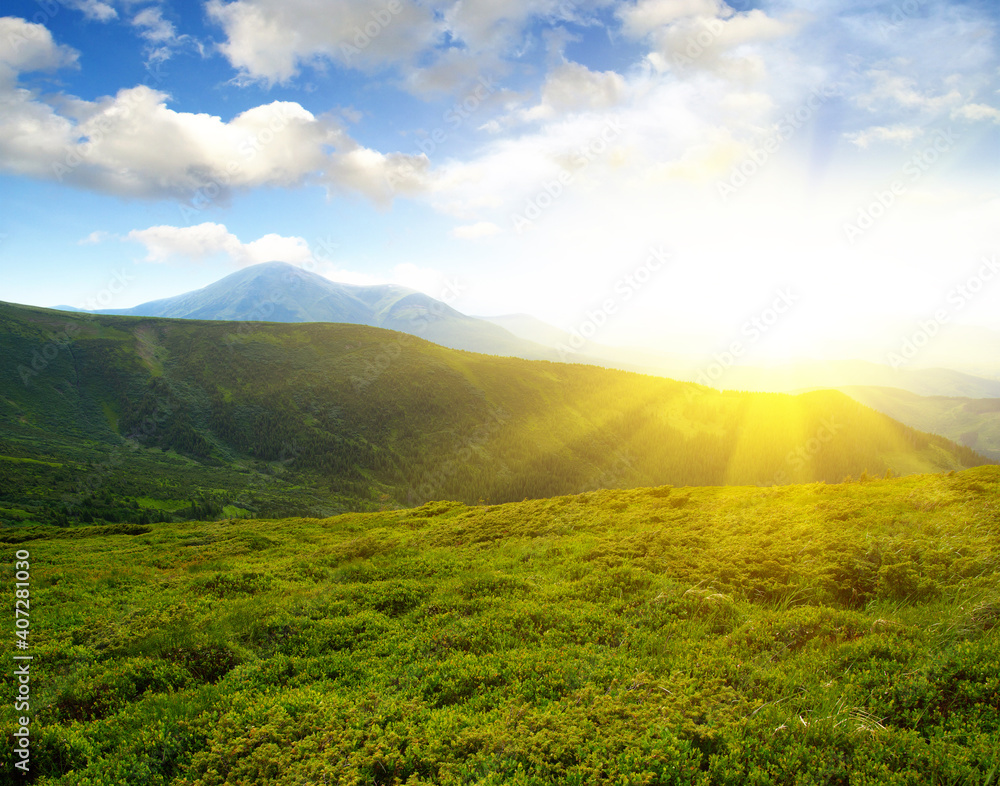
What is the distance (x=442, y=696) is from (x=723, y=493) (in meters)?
20.2

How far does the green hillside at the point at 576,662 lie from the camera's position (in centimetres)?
675

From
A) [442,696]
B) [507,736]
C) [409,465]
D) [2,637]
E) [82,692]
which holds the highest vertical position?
[507,736]

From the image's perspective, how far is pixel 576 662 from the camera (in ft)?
30.3

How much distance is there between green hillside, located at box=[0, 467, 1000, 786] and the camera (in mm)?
6746

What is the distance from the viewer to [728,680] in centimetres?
849

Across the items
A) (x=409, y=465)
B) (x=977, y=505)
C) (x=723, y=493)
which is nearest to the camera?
(x=977, y=505)

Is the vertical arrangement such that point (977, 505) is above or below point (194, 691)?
above

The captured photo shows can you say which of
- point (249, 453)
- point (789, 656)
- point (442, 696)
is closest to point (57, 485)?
point (249, 453)

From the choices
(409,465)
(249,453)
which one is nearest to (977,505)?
(409,465)

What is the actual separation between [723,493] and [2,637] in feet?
98.9

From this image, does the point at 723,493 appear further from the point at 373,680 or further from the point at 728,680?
the point at 373,680

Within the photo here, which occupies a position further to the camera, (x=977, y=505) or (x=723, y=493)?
(x=723, y=493)

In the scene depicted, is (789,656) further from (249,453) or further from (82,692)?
(249,453)

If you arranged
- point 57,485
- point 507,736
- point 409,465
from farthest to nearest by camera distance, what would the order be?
point 409,465 → point 57,485 → point 507,736
